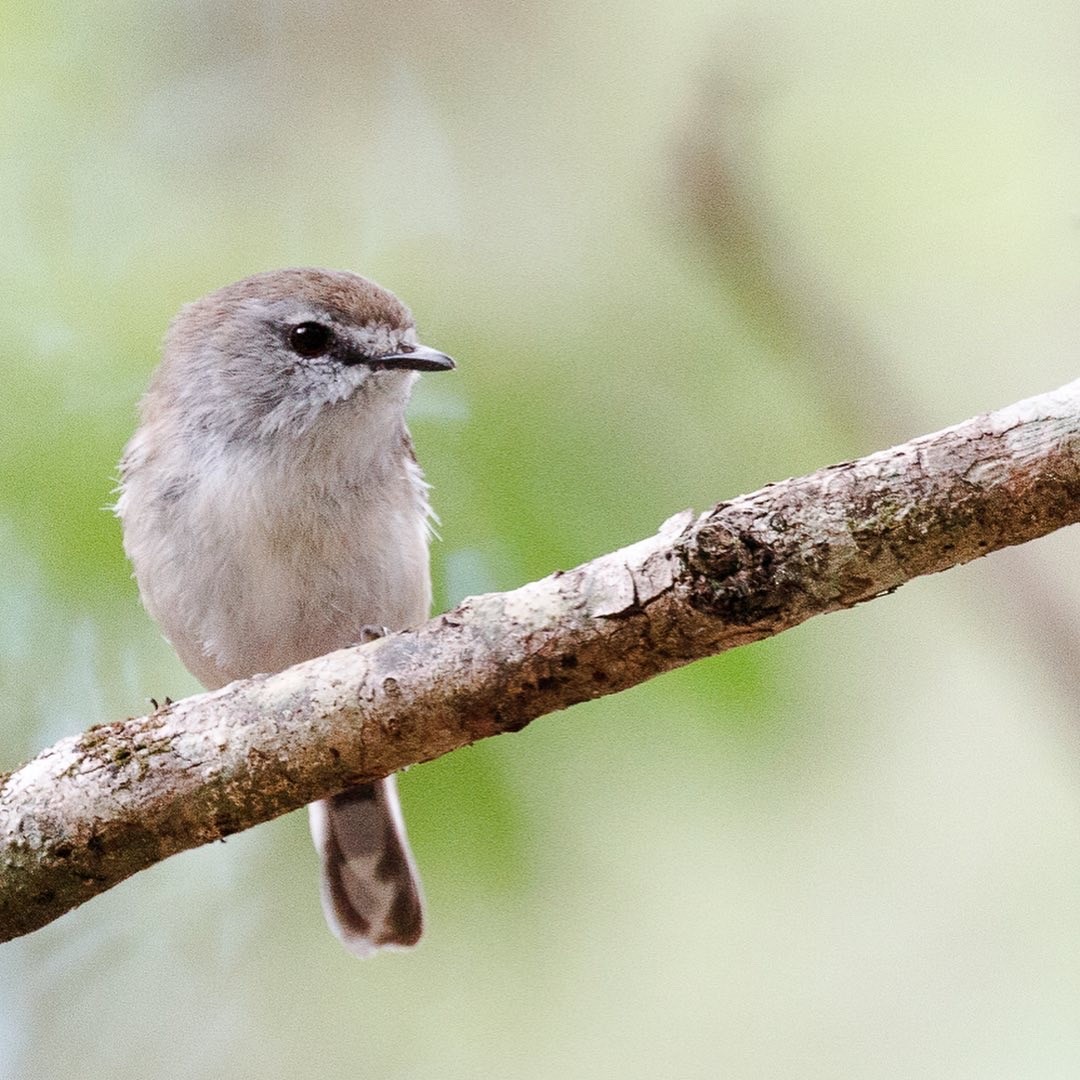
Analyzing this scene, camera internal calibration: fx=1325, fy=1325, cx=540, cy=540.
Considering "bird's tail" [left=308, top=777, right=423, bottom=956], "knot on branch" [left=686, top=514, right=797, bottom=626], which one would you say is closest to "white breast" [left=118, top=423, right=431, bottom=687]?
"bird's tail" [left=308, top=777, right=423, bottom=956]

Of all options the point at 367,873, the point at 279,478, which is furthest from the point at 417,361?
the point at 367,873

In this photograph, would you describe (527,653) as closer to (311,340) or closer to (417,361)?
(417,361)

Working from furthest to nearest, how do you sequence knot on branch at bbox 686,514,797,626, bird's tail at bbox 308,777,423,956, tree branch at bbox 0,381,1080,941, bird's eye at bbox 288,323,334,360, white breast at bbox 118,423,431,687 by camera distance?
bird's tail at bbox 308,777,423,956 < bird's eye at bbox 288,323,334,360 < white breast at bbox 118,423,431,687 < knot on branch at bbox 686,514,797,626 < tree branch at bbox 0,381,1080,941

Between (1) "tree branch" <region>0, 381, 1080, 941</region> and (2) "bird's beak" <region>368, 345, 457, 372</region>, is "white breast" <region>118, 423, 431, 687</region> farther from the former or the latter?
(1) "tree branch" <region>0, 381, 1080, 941</region>

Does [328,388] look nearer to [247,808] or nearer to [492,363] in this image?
[492,363]

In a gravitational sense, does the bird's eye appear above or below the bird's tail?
above

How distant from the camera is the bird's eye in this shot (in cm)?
457

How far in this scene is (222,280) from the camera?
4977 millimetres

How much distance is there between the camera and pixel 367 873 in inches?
204

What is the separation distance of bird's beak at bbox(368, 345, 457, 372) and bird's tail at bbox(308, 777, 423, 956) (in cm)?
162

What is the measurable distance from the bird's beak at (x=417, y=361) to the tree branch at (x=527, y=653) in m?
1.37

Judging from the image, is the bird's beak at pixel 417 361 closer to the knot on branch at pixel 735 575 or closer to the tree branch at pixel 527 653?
the tree branch at pixel 527 653

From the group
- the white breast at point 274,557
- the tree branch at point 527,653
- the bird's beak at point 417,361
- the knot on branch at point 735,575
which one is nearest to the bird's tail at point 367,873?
the white breast at point 274,557

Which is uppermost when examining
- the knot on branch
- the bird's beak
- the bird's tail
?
the bird's beak
